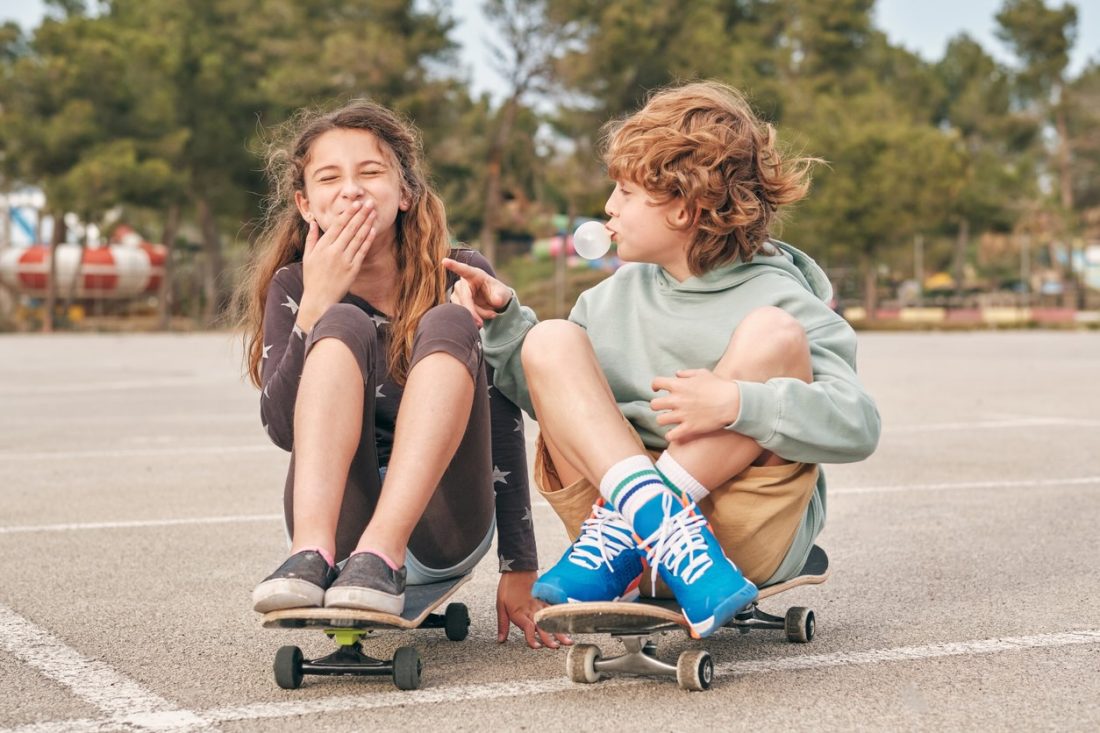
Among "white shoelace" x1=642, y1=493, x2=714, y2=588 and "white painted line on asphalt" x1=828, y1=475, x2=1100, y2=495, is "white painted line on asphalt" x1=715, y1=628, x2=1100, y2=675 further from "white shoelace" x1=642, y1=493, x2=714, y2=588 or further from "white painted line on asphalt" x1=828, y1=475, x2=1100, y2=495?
"white painted line on asphalt" x1=828, y1=475, x2=1100, y2=495

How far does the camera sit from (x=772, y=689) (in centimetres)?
293

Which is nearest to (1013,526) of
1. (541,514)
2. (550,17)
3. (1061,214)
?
(541,514)

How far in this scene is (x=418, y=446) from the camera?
2.92 meters

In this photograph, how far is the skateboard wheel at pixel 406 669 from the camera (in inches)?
114

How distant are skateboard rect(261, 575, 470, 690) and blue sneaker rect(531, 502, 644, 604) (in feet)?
0.96

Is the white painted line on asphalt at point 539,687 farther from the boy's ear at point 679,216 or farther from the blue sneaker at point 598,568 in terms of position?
the boy's ear at point 679,216

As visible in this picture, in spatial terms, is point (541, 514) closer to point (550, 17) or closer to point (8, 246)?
point (550, 17)

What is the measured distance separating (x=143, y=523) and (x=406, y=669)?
296 centimetres

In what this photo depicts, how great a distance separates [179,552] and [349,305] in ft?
7.13

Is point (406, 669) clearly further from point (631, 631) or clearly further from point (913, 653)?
point (913, 653)

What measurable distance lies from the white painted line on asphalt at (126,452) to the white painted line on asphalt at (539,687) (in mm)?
5132

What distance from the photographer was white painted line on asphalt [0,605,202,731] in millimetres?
2748

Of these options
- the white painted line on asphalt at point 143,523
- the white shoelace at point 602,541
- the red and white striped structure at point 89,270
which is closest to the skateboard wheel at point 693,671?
the white shoelace at point 602,541

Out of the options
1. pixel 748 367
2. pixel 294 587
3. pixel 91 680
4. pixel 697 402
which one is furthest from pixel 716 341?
pixel 91 680
